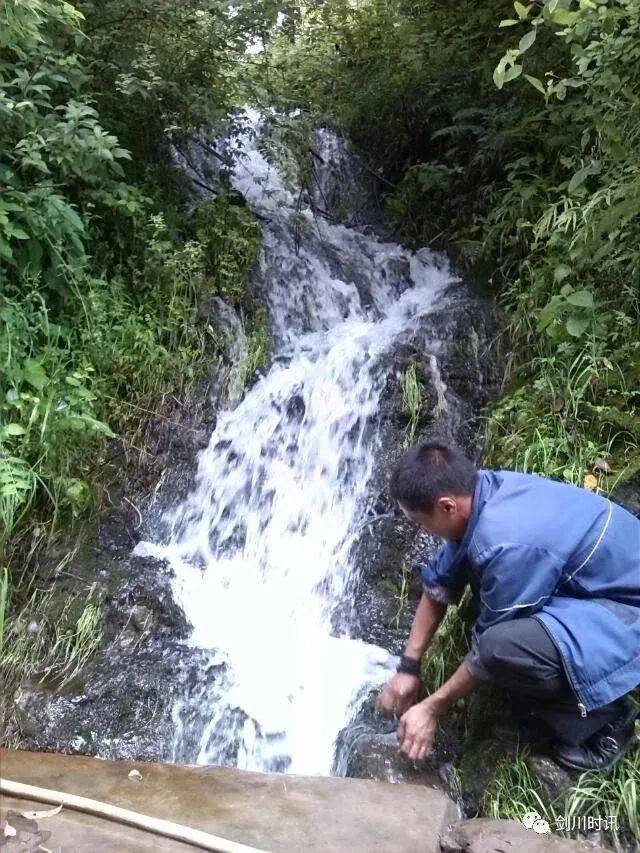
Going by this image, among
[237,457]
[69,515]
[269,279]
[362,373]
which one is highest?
[269,279]

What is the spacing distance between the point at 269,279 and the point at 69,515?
2.89m

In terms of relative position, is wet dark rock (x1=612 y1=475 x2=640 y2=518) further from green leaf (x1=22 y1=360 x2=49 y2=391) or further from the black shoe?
green leaf (x1=22 y1=360 x2=49 y2=391)

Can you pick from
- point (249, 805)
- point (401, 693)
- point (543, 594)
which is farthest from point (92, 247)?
point (543, 594)

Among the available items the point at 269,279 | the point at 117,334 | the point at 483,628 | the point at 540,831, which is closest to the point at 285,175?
the point at 269,279

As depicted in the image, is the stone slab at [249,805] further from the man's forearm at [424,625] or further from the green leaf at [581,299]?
the green leaf at [581,299]

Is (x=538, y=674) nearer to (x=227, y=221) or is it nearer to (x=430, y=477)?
(x=430, y=477)

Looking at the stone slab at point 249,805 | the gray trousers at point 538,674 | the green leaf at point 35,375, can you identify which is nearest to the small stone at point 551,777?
the gray trousers at point 538,674

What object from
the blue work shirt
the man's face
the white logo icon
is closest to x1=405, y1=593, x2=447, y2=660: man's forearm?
the blue work shirt

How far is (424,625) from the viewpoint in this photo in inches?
106

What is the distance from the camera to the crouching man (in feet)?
7.20

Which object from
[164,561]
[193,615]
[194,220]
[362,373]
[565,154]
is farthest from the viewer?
[194,220]

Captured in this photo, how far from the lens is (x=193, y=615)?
371cm

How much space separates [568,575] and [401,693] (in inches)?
33.6

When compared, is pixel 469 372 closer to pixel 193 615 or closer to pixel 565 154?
pixel 565 154
